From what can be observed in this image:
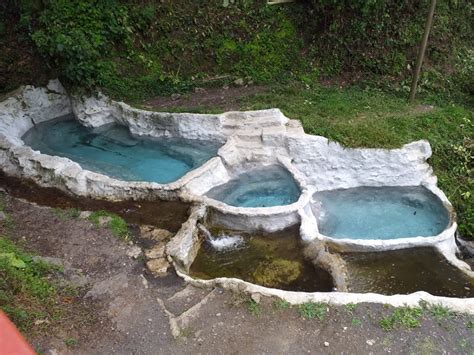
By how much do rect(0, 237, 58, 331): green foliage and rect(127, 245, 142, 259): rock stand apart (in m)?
1.23

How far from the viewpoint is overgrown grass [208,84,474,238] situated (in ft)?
31.7

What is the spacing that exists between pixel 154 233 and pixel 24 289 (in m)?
2.47

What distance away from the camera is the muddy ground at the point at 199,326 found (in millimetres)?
5676

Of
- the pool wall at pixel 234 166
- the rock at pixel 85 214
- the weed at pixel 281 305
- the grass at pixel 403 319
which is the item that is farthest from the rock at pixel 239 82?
the grass at pixel 403 319

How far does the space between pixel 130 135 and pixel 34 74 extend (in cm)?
386

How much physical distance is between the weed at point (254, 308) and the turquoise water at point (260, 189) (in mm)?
3299

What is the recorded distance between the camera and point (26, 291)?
235 inches

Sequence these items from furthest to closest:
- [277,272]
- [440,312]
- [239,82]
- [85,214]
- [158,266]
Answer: [239,82], [85,214], [277,272], [158,266], [440,312]

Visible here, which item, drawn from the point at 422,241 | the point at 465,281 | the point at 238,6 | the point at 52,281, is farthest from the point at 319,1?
the point at 52,281

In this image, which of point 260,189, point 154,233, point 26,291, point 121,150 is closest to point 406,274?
point 260,189

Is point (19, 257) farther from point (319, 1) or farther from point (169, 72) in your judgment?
point (319, 1)

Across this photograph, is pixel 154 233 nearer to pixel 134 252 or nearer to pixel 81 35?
pixel 134 252

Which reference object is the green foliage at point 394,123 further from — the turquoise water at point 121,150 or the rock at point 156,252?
the rock at point 156,252

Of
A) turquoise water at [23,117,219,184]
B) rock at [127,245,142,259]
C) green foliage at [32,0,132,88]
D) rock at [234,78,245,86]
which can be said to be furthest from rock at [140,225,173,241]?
rock at [234,78,245,86]
